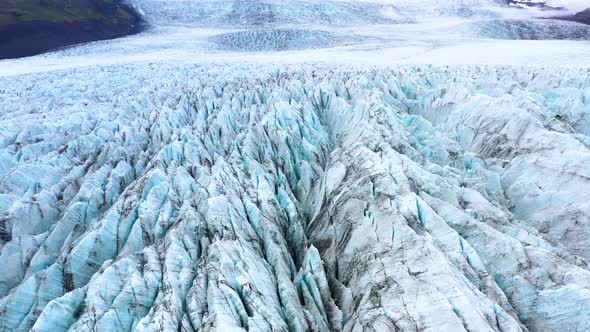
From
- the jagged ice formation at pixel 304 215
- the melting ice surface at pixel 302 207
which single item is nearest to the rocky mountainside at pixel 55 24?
the melting ice surface at pixel 302 207

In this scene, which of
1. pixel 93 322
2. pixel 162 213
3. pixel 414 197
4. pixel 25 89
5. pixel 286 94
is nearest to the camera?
pixel 93 322

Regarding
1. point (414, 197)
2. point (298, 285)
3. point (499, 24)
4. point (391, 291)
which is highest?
point (499, 24)

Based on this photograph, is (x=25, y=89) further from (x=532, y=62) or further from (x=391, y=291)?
(x=532, y=62)

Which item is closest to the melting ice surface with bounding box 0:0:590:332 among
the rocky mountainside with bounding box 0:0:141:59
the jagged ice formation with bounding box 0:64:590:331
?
the jagged ice formation with bounding box 0:64:590:331

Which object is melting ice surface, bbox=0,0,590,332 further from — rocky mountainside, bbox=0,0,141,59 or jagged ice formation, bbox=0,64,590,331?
rocky mountainside, bbox=0,0,141,59

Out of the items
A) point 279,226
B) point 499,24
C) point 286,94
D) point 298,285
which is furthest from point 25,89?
point 499,24

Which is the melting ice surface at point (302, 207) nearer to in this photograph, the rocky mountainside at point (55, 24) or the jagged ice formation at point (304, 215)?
the jagged ice formation at point (304, 215)
